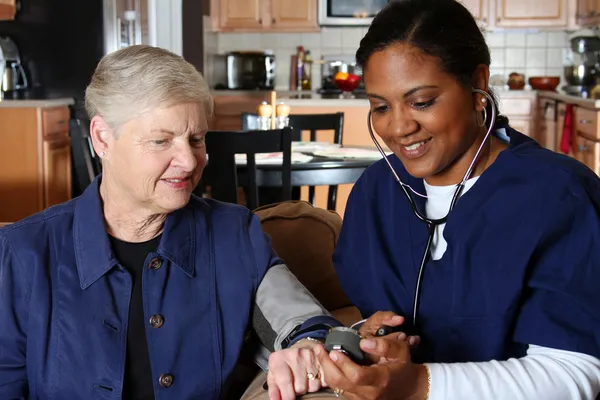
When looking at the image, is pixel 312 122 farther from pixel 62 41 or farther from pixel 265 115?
pixel 62 41

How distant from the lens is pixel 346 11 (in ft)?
Result: 23.2

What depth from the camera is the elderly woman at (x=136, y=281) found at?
134cm

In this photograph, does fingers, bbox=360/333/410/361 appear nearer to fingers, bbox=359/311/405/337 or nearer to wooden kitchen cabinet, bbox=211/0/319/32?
fingers, bbox=359/311/405/337

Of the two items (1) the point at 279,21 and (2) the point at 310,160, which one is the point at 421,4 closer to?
(2) the point at 310,160

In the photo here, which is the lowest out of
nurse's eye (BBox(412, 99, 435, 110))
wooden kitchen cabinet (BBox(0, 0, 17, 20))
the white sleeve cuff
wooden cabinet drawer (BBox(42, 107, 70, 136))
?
the white sleeve cuff

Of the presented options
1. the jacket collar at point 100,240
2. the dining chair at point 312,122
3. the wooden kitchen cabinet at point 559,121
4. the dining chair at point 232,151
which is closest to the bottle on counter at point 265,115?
the dining chair at point 312,122

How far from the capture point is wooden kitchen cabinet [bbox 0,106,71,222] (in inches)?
191

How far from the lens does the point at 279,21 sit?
23.3 feet

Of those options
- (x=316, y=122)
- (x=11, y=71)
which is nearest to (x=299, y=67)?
(x=11, y=71)

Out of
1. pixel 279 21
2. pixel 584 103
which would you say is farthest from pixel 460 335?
pixel 279 21

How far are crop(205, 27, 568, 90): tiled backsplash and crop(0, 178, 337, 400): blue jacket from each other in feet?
19.3

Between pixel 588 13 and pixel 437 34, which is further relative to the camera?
pixel 588 13

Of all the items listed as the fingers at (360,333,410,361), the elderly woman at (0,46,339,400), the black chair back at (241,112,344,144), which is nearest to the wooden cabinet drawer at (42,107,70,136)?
the black chair back at (241,112,344,144)

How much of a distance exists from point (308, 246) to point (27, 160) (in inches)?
138
